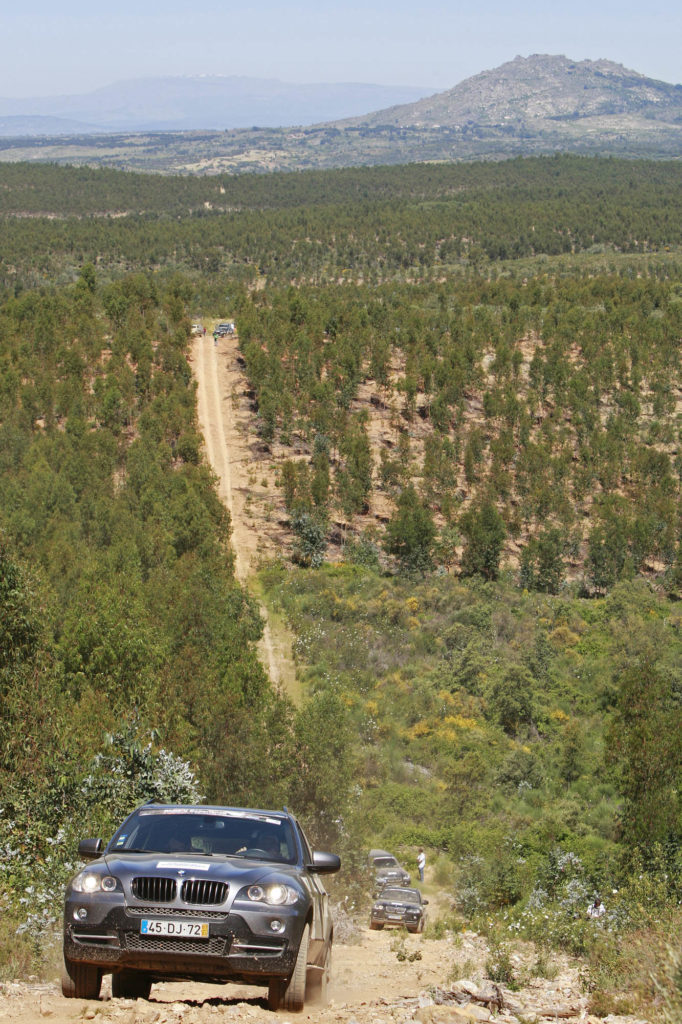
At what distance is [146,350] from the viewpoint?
2726 inches

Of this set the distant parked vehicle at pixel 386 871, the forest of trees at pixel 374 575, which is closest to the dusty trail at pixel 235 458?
the forest of trees at pixel 374 575

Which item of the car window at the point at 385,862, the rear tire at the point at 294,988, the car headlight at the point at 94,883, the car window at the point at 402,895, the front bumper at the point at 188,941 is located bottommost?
the car window at the point at 385,862

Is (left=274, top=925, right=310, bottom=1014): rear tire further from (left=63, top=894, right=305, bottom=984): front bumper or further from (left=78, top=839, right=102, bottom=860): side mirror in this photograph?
(left=78, top=839, right=102, bottom=860): side mirror

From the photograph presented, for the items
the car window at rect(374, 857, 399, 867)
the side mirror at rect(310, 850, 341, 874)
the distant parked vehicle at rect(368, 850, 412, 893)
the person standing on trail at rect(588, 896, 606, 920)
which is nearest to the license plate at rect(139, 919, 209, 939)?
the side mirror at rect(310, 850, 341, 874)

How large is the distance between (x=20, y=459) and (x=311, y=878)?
4456 centimetres

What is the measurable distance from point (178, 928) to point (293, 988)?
3.59 ft

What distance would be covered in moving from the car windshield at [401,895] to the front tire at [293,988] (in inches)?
429

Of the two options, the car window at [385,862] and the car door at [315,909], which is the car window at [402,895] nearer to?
the car window at [385,862]

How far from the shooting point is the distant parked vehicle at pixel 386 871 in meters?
20.8

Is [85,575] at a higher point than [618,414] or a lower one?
higher

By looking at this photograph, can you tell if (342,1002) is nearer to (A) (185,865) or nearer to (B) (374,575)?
(A) (185,865)

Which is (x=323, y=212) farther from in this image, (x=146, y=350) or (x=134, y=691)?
(x=134, y=691)

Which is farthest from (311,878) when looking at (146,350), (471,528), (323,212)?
(323,212)

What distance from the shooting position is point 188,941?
7711 mm
